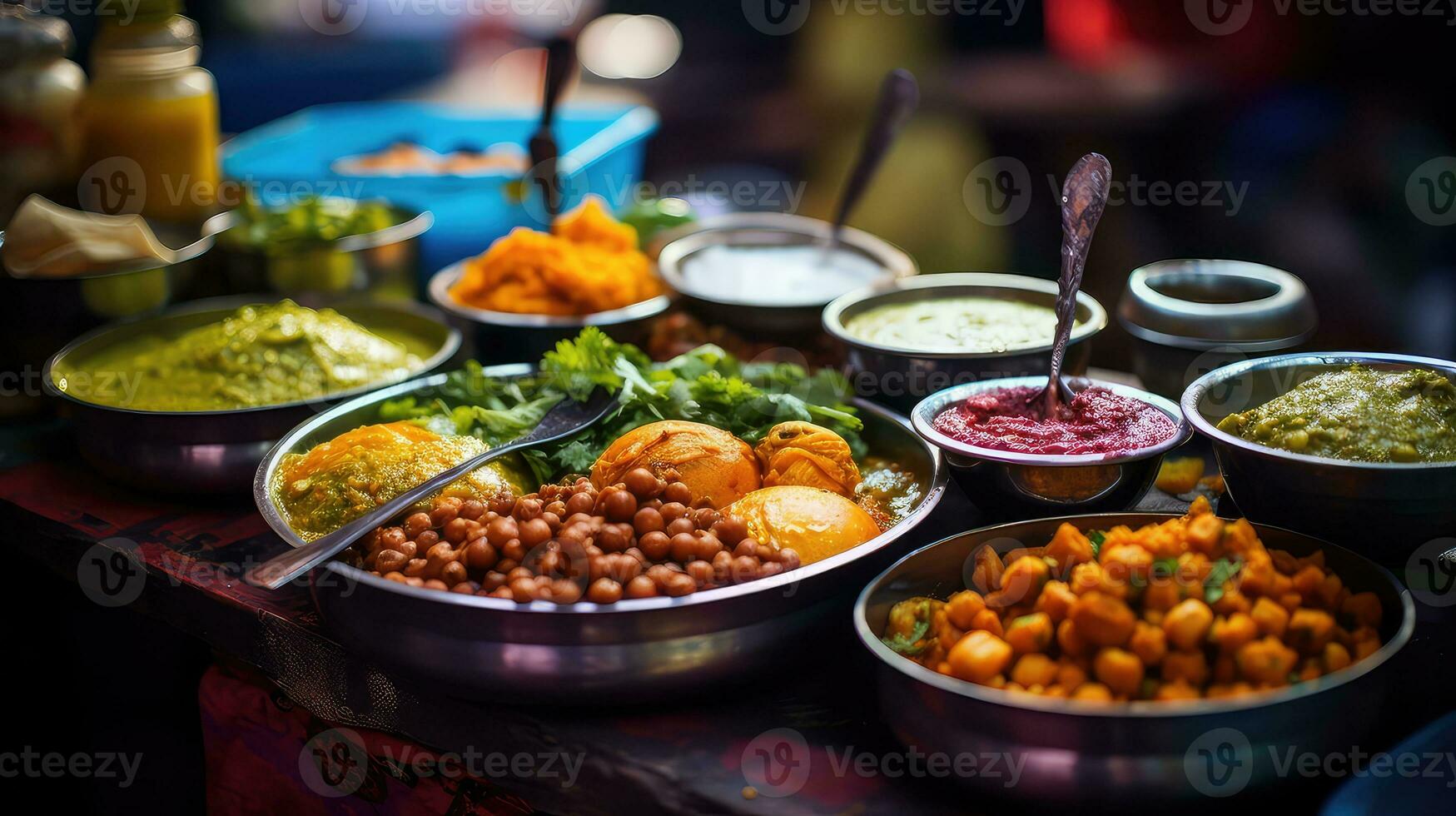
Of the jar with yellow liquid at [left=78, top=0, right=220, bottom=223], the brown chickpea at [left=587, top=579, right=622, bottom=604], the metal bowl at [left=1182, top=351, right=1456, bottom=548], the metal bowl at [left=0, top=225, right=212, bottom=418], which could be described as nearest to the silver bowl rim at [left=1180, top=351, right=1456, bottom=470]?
the metal bowl at [left=1182, top=351, right=1456, bottom=548]

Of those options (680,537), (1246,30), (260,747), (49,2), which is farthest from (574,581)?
(49,2)

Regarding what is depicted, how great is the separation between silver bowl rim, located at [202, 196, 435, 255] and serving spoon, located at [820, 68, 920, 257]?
106 centimetres

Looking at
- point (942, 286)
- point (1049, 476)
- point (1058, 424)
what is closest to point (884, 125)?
point (942, 286)

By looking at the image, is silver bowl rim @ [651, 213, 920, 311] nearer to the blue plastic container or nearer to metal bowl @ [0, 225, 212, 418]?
the blue plastic container

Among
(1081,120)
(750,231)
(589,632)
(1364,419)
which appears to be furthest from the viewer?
(1081,120)

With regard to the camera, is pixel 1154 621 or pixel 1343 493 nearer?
pixel 1154 621

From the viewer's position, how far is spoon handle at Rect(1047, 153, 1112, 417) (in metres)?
1.55

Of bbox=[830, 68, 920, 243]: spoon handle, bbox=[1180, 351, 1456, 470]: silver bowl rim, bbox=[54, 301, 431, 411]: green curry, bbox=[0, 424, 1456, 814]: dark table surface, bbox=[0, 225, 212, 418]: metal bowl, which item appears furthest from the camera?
bbox=[830, 68, 920, 243]: spoon handle

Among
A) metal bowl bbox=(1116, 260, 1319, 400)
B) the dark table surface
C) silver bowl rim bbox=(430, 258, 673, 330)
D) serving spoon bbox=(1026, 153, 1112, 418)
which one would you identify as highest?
serving spoon bbox=(1026, 153, 1112, 418)

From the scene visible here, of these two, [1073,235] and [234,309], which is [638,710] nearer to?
[1073,235]

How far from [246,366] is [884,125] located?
142 centimetres

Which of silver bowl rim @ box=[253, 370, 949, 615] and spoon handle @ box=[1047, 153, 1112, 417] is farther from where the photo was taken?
spoon handle @ box=[1047, 153, 1112, 417]

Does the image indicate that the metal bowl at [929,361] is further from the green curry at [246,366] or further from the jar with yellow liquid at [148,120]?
the jar with yellow liquid at [148,120]

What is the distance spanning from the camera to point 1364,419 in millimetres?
1417
